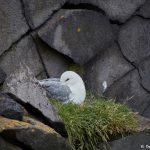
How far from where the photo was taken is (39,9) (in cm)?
610

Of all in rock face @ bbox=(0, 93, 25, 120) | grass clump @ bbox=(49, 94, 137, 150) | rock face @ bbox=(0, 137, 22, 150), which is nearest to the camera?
rock face @ bbox=(0, 137, 22, 150)

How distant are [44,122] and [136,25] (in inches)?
102

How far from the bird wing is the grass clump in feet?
0.59

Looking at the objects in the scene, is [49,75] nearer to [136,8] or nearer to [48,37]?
[48,37]

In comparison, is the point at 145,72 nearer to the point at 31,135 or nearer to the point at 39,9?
the point at 39,9

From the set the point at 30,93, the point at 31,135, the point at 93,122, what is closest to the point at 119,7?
the point at 93,122

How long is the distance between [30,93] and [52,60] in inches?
72.3

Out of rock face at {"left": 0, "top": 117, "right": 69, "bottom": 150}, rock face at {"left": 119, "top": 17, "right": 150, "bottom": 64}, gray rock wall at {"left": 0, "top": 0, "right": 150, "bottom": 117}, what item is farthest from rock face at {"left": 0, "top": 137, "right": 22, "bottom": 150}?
rock face at {"left": 119, "top": 17, "right": 150, "bottom": 64}

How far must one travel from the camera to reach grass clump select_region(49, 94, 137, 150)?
16.2 feet

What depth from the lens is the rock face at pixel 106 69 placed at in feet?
21.7

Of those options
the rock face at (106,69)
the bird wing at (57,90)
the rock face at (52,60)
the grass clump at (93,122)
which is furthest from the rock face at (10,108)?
the rock face at (106,69)

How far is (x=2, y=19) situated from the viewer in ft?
19.5

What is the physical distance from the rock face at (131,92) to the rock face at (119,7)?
58 cm

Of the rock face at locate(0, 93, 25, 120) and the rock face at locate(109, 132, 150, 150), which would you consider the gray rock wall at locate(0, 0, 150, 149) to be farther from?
the rock face at locate(0, 93, 25, 120)
